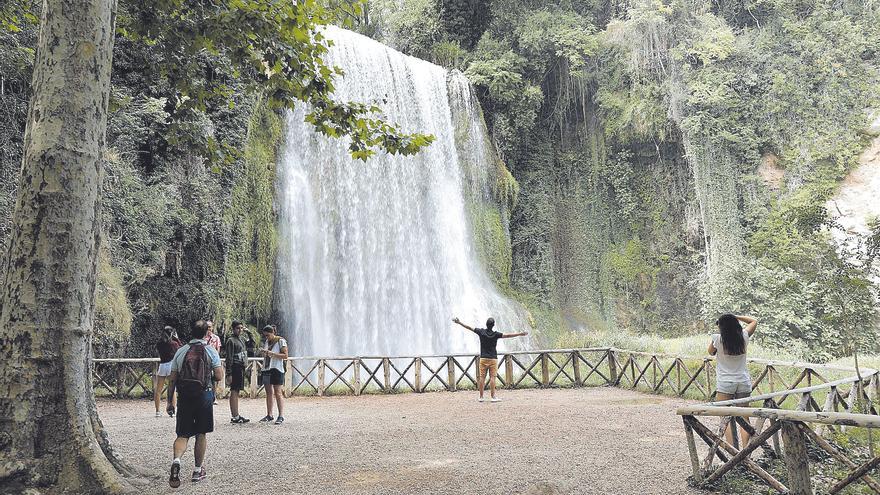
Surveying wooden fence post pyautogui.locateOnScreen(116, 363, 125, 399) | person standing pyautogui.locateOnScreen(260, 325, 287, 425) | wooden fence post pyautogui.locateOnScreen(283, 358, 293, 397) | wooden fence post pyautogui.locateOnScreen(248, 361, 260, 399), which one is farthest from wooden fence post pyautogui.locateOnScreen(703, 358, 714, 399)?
wooden fence post pyautogui.locateOnScreen(116, 363, 125, 399)

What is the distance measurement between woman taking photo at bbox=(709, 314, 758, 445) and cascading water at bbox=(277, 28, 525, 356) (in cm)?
1270

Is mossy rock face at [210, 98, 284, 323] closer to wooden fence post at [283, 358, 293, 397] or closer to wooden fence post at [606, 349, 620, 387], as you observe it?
wooden fence post at [283, 358, 293, 397]

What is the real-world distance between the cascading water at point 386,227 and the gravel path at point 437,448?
257 inches

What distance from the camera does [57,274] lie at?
15.7ft

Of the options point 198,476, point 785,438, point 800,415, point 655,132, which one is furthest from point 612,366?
point 655,132

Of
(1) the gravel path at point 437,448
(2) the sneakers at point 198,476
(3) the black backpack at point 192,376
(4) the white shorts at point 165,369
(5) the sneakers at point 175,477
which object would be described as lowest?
(1) the gravel path at point 437,448

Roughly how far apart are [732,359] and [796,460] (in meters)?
1.53

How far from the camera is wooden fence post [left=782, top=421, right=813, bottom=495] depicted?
4277 millimetres

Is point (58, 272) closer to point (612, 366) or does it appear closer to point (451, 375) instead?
point (451, 375)

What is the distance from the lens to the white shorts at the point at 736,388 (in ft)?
18.8

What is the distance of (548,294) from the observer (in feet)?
81.1

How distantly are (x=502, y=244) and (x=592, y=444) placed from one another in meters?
16.0

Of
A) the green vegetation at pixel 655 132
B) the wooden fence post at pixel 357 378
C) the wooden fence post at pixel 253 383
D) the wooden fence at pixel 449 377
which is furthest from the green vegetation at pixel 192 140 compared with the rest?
the green vegetation at pixel 655 132

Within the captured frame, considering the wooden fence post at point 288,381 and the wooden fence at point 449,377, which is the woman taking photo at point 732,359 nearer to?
the wooden fence at point 449,377
